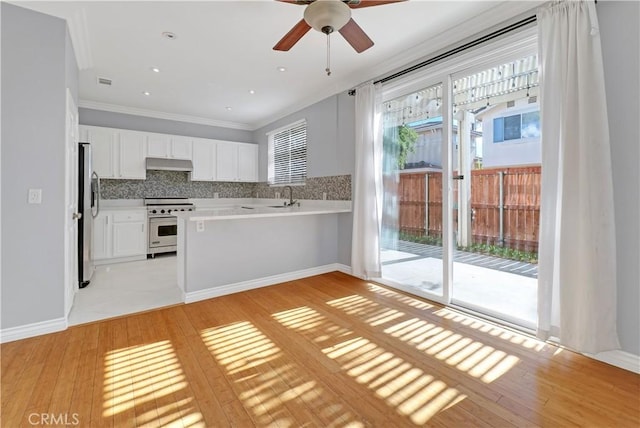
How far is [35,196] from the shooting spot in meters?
2.41

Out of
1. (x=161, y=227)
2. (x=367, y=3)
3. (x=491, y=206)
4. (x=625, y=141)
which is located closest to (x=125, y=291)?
(x=161, y=227)

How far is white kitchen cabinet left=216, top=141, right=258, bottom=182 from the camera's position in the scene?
6.12 metres

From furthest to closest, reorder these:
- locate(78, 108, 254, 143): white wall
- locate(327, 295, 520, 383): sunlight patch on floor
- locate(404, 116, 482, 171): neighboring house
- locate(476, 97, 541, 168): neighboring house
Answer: locate(78, 108, 254, 143): white wall, locate(404, 116, 482, 171): neighboring house, locate(476, 97, 541, 168): neighboring house, locate(327, 295, 520, 383): sunlight patch on floor

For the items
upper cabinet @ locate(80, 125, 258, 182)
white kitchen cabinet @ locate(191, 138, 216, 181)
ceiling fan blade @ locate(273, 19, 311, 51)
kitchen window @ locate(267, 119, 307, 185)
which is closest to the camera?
ceiling fan blade @ locate(273, 19, 311, 51)

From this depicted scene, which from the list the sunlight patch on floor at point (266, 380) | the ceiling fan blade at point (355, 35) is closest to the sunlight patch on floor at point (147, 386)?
the sunlight patch on floor at point (266, 380)

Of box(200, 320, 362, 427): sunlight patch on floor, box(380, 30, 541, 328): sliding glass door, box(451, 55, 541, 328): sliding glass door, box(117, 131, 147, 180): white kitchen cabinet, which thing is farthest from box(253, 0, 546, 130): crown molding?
box(117, 131, 147, 180): white kitchen cabinet

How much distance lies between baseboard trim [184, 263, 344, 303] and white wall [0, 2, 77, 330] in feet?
3.64

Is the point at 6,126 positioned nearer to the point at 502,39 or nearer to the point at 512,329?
the point at 502,39

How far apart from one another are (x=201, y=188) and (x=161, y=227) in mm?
1368

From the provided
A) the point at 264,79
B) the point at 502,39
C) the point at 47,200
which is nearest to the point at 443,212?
the point at 502,39

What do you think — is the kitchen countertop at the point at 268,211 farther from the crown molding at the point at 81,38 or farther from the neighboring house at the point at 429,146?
the crown molding at the point at 81,38

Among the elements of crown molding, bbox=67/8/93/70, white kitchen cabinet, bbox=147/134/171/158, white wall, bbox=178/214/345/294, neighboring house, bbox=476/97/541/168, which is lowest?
white wall, bbox=178/214/345/294

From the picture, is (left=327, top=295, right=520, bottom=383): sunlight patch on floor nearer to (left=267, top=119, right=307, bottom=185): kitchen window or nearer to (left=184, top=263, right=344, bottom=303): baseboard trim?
(left=184, top=263, right=344, bottom=303): baseboard trim

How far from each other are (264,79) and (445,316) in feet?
11.9
